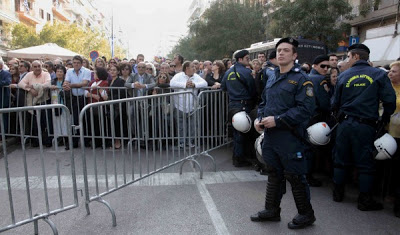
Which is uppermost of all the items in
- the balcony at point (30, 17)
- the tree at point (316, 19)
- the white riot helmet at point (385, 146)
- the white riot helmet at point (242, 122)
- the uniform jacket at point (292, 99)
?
the balcony at point (30, 17)

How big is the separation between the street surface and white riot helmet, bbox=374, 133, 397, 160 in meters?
0.71

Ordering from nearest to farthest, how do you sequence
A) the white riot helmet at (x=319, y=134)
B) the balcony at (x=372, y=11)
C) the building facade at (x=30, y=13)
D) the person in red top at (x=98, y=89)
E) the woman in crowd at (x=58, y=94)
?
the white riot helmet at (x=319, y=134), the woman in crowd at (x=58, y=94), the person in red top at (x=98, y=89), the balcony at (x=372, y=11), the building facade at (x=30, y=13)

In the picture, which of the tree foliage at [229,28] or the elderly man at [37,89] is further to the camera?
the tree foliage at [229,28]

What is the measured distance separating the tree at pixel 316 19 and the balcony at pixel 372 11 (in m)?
1.02

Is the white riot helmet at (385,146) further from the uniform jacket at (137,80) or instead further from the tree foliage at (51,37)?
the tree foliage at (51,37)

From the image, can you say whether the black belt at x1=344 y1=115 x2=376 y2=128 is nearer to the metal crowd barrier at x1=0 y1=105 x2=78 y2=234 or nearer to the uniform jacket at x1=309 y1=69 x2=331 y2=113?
the uniform jacket at x1=309 y1=69 x2=331 y2=113

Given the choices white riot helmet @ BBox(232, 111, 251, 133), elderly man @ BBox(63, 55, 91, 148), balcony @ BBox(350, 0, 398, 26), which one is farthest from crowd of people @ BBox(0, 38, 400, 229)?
balcony @ BBox(350, 0, 398, 26)

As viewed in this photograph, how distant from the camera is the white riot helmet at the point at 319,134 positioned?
4.49 metres

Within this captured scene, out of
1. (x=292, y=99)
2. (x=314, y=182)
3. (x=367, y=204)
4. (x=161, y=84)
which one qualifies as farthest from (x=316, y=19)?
(x=292, y=99)

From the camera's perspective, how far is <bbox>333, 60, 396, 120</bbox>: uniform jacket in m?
3.94

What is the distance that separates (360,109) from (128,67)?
5158mm

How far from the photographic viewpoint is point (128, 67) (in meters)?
7.64

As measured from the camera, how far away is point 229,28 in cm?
3238

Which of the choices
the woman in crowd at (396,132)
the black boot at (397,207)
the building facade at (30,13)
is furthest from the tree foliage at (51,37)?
the black boot at (397,207)
